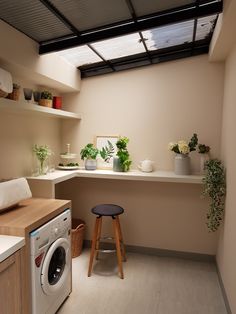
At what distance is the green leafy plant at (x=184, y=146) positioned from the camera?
105 inches

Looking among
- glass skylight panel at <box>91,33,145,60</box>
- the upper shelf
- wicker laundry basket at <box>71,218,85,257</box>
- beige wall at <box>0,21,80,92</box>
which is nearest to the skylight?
glass skylight panel at <box>91,33,145,60</box>

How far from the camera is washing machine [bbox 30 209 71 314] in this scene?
170 centimetres

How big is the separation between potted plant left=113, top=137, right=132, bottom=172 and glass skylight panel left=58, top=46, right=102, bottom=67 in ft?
3.16

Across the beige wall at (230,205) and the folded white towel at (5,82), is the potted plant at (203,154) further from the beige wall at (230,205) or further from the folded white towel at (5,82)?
the folded white towel at (5,82)

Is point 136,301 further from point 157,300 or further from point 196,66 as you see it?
point 196,66

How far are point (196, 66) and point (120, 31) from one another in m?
1.16

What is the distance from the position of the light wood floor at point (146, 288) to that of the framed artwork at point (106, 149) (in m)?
1.13

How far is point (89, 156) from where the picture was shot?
3.02m

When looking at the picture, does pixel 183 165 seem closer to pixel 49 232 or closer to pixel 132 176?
pixel 132 176

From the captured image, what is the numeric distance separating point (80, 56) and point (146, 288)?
2470 millimetres

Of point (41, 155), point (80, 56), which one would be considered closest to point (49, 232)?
point (41, 155)

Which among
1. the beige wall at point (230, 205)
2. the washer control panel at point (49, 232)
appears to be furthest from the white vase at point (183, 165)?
the washer control panel at point (49, 232)

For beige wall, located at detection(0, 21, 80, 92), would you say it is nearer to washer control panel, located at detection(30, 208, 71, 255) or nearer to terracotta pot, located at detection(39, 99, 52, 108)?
terracotta pot, located at detection(39, 99, 52, 108)

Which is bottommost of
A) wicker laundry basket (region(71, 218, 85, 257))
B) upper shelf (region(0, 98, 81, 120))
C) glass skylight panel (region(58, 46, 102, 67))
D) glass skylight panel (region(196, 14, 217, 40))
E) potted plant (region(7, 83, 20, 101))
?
wicker laundry basket (region(71, 218, 85, 257))
